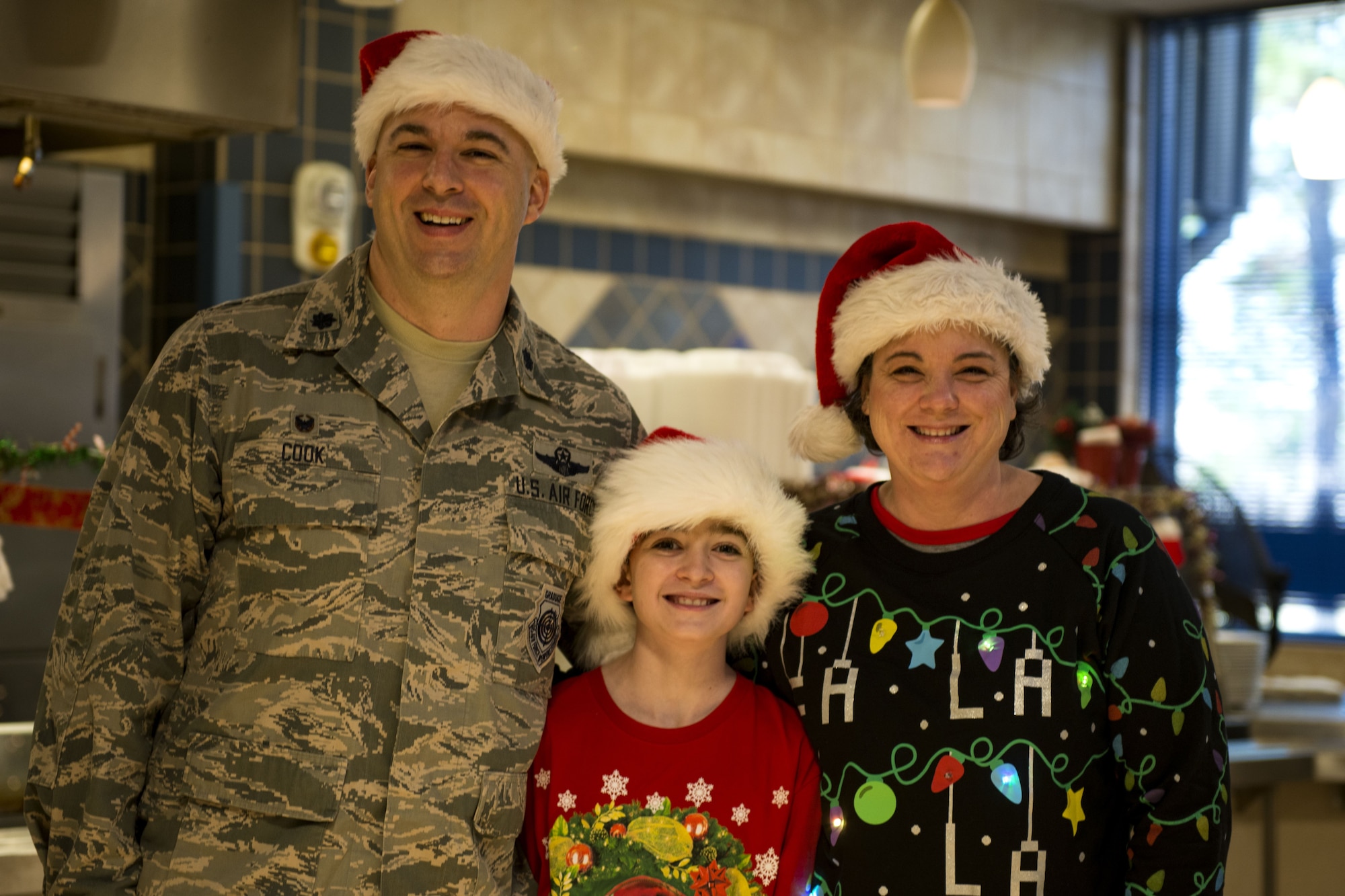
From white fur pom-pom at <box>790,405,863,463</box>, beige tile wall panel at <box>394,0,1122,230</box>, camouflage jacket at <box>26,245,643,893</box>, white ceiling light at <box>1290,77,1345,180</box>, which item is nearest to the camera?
camouflage jacket at <box>26,245,643,893</box>

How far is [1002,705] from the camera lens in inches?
57.8

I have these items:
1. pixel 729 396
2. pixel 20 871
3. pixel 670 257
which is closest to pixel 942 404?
pixel 20 871

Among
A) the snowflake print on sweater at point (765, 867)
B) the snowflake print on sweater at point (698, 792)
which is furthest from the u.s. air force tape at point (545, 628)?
the snowflake print on sweater at point (765, 867)

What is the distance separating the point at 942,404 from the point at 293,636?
728 mm

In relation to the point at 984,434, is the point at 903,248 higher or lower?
higher

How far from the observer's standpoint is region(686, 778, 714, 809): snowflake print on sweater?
60.6 inches

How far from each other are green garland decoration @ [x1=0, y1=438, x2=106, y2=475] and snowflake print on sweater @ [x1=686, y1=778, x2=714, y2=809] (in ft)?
3.32

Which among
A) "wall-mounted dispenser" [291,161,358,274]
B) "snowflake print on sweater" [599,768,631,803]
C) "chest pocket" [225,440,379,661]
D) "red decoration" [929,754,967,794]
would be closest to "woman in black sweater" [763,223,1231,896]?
"red decoration" [929,754,967,794]

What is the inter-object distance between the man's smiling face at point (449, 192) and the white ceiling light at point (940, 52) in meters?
1.88

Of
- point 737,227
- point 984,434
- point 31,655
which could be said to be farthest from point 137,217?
point 984,434

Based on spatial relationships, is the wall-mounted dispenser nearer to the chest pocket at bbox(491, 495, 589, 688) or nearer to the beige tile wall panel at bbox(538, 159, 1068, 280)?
the beige tile wall panel at bbox(538, 159, 1068, 280)

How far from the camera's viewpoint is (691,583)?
1.60m

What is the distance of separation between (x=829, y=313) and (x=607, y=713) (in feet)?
1.81

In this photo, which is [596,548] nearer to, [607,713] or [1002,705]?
[607,713]
